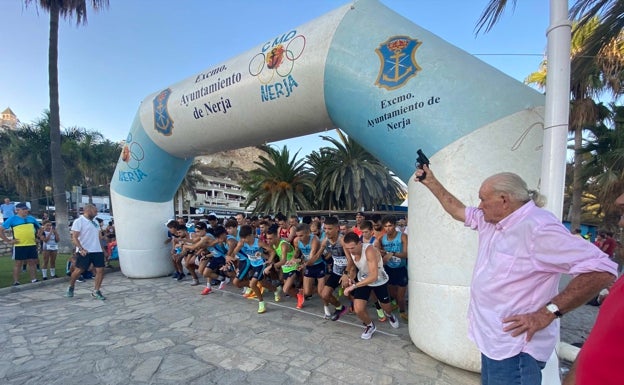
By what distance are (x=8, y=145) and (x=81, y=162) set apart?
15.8 feet

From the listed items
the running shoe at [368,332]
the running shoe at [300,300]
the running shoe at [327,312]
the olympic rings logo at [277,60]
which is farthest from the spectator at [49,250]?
the running shoe at [368,332]

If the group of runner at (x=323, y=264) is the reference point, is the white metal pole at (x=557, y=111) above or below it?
above

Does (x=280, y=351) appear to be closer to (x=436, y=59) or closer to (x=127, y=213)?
(x=436, y=59)

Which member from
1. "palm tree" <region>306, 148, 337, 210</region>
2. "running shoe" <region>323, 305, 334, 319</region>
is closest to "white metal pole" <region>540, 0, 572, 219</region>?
"running shoe" <region>323, 305, 334, 319</region>

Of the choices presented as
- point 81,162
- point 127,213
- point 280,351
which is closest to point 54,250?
point 127,213

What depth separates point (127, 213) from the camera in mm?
7730

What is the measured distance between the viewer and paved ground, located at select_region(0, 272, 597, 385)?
3.45m

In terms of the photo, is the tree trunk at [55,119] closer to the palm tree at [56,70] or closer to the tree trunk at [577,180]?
the palm tree at [56,70]

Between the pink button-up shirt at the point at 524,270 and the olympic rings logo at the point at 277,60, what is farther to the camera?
the olympic rings logo at the point at 277,60

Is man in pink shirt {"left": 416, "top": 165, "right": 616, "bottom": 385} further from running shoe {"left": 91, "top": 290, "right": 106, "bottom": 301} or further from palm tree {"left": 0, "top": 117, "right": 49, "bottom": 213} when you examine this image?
palm tree {"left": 0, "top": 117, "right": 49, "bottom": 213}

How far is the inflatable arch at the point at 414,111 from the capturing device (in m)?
3.30

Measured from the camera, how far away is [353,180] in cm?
1620

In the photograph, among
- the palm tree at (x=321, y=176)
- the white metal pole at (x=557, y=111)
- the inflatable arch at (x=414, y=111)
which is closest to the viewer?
the white metal pole at (x=557, y=111)

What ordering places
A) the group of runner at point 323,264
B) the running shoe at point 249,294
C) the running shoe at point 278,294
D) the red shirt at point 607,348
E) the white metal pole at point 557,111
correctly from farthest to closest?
1. the running shoe at point 249,294
2. the running shoe at point 278,294
3. the group of runner at point 323,264
4. the white metal pole at point 557,111
5. the red shirt at point 607,348
